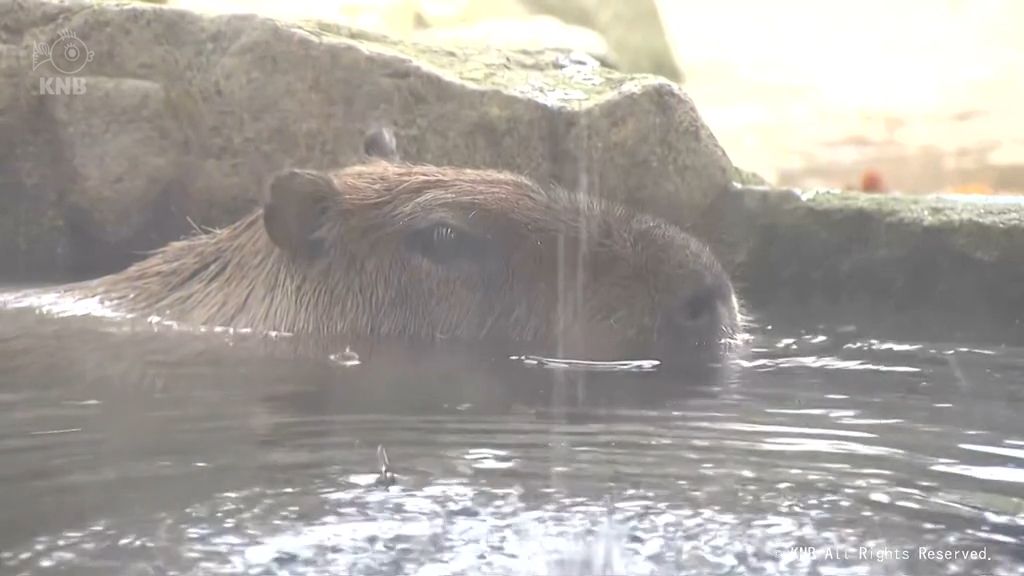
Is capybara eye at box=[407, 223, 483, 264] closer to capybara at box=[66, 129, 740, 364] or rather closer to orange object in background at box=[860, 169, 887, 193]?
capybara at box=[66, 129, 740, 364]

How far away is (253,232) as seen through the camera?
351 cm

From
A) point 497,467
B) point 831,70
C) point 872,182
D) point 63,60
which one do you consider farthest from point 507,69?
point 831,70

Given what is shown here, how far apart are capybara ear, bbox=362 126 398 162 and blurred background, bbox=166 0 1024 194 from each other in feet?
11.6

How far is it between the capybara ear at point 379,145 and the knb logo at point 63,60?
44.5 inches

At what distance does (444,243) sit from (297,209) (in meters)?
0.39

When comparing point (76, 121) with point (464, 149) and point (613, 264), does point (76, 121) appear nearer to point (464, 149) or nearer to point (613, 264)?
point (464, 149)

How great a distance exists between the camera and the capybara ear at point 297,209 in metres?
3.28

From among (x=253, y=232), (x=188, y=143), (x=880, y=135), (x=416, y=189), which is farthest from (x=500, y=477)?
(x=880, y=135)

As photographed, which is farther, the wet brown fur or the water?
the wet brown fur

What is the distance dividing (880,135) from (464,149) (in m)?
6.26

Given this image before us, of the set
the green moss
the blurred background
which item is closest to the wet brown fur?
the green moss

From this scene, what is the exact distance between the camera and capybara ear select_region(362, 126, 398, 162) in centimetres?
391

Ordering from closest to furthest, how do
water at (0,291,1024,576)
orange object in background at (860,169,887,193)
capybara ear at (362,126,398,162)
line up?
1. water at (0,291,1024,576)
2. capybara ear at (362,126,398,162)
3. orange object in background at (860,169,887,193)

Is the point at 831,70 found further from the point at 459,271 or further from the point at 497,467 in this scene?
the point at 497,467
